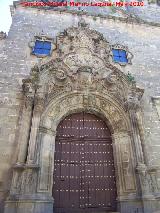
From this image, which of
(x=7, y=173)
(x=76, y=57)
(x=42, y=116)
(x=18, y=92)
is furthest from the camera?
(x=76, y=57)

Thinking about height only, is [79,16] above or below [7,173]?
above

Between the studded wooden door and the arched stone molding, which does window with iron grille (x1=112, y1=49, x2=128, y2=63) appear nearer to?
the arched stone molding

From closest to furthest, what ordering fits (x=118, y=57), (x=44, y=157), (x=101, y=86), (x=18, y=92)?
(x=44, y=157), (x=18, y=92), (x=101, y=86), (x=118, y=57)

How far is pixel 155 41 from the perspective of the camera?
9.42 m

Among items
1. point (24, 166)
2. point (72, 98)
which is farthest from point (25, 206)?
point (72, 98)

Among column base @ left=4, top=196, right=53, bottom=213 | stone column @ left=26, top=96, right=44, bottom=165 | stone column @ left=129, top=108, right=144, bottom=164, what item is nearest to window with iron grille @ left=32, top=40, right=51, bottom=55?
stone column @ left=26, top=96, right=44, bottom=165

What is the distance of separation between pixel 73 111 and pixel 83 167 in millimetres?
1787

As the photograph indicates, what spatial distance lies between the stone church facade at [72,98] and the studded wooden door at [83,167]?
19 cm

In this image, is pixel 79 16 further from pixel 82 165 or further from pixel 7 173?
pixel 7 173

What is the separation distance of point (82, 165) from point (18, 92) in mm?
2906

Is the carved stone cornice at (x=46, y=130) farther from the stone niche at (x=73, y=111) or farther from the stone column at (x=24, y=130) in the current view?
the stone column at (x=24, y=130)

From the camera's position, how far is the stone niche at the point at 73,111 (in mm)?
5094

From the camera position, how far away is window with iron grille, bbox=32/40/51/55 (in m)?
7.70

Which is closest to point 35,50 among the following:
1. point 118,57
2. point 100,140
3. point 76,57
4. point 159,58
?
point 76,57
